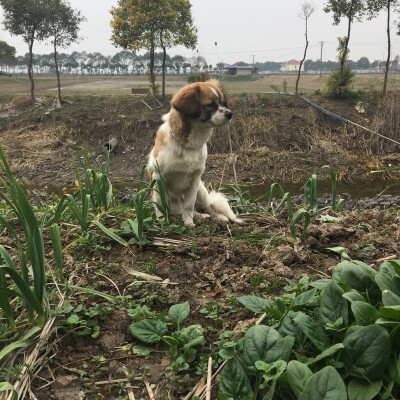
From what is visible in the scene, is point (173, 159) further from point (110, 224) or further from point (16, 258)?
point (16, 258)

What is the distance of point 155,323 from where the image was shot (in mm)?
1857

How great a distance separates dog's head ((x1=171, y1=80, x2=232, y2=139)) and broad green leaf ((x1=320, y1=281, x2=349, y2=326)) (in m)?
2.77

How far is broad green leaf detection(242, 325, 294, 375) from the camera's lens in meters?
1.50

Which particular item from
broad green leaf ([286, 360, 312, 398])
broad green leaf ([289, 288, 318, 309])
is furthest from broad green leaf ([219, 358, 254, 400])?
broad green leaf ([289, 288, 318, 309])

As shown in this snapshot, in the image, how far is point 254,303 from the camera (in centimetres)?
187

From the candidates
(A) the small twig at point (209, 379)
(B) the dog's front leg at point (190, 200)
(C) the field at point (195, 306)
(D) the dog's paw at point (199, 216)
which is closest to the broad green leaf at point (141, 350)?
(C) the field at point (195, 306)

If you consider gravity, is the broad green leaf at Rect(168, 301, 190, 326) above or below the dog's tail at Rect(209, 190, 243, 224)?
above

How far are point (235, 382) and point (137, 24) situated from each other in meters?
15.9

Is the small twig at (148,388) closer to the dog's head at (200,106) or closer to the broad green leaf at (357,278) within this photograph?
the broad green leaf at (357,278)

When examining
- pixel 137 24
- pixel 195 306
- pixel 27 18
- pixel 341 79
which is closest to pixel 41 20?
Answer: pixel 27 18

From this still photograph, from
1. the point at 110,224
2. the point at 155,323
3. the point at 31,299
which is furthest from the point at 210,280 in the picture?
the point at 110,224

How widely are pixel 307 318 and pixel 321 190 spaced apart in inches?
357

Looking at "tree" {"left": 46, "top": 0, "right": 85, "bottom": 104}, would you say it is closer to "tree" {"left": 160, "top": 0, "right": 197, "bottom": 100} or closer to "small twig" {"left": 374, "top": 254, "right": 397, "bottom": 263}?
"tree" {"left": 160, "top": 0, "right": 197, "bottom": 100}

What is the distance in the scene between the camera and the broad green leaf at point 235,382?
1445 millimetres
